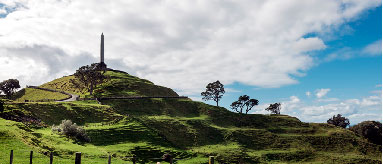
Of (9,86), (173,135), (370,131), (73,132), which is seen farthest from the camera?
(9,86)

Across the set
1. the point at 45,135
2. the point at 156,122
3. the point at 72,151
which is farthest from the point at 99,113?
the point at 72,151

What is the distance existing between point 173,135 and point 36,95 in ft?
249

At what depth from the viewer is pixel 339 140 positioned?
92812 millimetres

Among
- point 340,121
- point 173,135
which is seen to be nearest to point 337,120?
point 340,121

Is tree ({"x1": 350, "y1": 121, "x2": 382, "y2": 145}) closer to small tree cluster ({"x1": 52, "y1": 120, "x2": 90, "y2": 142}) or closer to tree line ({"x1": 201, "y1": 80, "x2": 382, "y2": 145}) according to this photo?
tree line ({"x1": 201, "y1": 80, "x2": 382, "y2": 145})

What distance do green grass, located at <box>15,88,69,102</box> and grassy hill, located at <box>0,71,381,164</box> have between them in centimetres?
1012

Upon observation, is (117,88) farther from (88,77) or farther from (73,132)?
(73,132)

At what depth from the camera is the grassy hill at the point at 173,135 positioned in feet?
165

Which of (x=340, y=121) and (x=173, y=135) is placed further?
(x=340, y=121)

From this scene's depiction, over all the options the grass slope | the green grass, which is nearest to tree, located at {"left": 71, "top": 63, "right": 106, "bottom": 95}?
the grass slope

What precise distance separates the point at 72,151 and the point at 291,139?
6888 cm

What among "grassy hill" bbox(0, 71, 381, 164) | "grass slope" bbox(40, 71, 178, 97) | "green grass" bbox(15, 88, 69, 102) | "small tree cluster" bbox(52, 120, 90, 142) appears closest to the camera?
"grassy hill" bbox(0, 71, 381, 164)

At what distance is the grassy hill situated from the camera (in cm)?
5041

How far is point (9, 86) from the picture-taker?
386 feet
